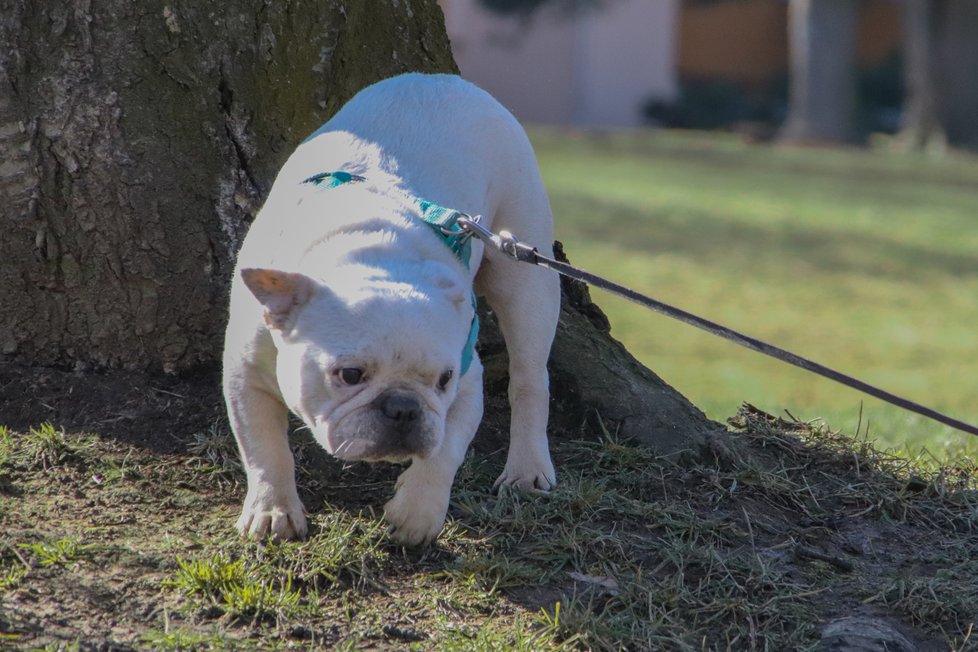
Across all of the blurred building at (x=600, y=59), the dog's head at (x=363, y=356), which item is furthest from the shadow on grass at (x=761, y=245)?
the blurred building at (x=600, y=59)

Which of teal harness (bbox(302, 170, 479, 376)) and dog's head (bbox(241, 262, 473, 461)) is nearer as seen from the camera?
dog's head (bbox(241, 262, 473, 461))

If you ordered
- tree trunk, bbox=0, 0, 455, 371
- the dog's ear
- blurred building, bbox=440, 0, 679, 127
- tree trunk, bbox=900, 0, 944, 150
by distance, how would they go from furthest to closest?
blurred building, bbox=440, 0, 679, 127 → tree trunk, bbox=900, 0, 944, 150 → tree trunk, bbox=0, 0, 455, 371 → the dog's ear

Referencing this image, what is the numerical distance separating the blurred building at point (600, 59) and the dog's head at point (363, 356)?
28.2m

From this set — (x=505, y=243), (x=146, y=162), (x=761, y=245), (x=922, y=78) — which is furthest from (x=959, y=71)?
(x=505, y=243)

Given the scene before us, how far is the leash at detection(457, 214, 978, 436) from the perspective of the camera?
3031mm

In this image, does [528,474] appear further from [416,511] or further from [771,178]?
[771,178]

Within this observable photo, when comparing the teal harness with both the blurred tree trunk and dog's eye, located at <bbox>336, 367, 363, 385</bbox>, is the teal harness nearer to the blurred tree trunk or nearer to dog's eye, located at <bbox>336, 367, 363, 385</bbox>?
dog's eye, located at <bbox>336, 367, 363, 385</bbox>

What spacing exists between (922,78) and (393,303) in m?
28.3

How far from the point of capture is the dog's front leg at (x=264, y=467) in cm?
356

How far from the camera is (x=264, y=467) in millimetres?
3619

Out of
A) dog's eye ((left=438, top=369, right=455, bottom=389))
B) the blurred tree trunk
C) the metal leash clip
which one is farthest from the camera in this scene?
the blurred tree trunk

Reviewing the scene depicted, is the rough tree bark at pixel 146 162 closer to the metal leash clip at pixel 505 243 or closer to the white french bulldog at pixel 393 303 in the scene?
the white french bulldog at pixel 393 303

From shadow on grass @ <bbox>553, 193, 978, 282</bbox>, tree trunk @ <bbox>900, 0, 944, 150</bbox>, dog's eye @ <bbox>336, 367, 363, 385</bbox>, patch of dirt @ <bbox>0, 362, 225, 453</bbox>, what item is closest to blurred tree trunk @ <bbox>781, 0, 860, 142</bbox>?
tree trunk @ <bbox>900, 0, 944, 150</bbox>

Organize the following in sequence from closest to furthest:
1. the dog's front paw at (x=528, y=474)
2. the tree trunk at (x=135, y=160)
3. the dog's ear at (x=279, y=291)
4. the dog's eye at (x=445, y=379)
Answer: the dog's ear at (x=279, y=291)
the dog's eye at (x=445, y=379)
the dog's front paw at (x=528, y=474)
the tree trunk at (x=135, y=160)
